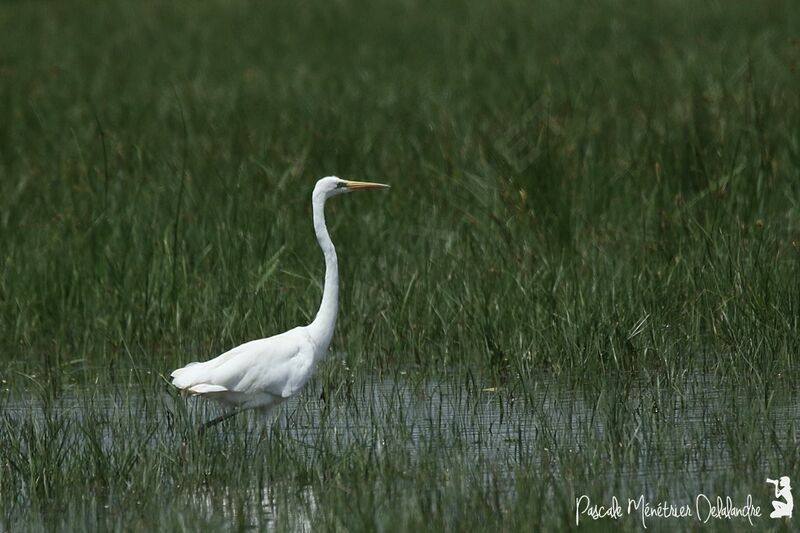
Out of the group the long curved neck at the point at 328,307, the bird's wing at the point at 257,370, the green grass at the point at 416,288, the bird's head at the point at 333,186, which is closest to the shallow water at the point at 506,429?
the green grass at the point at 416,288

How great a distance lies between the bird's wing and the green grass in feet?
0.66

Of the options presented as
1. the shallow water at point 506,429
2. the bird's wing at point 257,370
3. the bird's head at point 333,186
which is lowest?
the shallow water at point 506,429

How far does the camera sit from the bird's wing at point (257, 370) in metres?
6.57

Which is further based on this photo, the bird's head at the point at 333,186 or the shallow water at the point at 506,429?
the bird's head at the point at 333,186

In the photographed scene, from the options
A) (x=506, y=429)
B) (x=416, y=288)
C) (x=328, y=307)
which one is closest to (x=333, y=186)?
(x=328, y=307)

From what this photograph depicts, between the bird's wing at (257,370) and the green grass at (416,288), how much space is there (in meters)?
0.20

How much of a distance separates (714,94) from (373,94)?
14.4 ft

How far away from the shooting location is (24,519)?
17.9 feet

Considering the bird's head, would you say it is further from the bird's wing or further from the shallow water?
the shallow water

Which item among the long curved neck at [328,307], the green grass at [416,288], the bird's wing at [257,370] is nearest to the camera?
the green grass at [416,288]

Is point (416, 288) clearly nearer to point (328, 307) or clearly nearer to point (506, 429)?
point (328, 307)

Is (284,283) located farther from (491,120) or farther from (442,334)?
(491,120)

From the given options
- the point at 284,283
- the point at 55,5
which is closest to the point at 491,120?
the point at 284,283

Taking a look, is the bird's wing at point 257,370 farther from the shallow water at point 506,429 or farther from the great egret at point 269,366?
the shallow water at point 506,429
